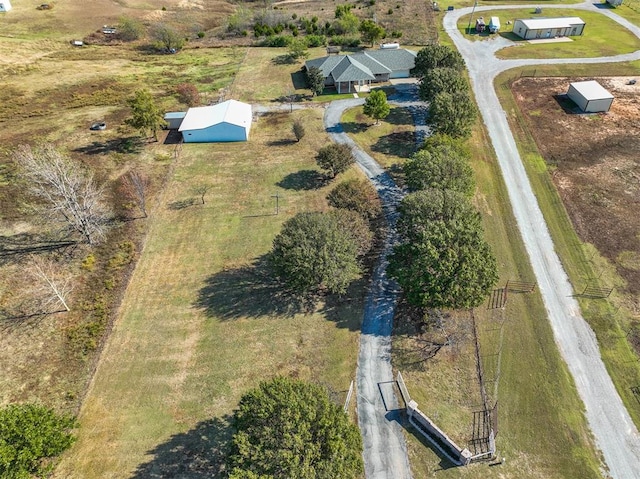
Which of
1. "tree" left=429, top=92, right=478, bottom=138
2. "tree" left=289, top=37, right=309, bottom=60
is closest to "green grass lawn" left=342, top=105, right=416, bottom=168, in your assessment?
"tree" left=429, top=92, right=478, bottom=138

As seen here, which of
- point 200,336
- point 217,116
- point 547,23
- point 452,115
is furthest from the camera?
point 547,23

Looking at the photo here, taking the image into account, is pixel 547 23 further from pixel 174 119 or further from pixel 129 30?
pixel 129 30

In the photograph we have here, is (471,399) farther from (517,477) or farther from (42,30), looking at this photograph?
(42,30)

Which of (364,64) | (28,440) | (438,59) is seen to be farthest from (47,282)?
(438,59)

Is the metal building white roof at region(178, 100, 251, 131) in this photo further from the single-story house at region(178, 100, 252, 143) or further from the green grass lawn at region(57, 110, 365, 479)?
the green grass lawn at region(57, 110, 365, 479)

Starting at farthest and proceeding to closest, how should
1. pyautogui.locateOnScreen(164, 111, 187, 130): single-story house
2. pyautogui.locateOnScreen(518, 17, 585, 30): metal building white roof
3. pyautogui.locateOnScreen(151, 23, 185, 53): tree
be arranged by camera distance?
pyautogui.locateOnScreen(151, 23, 185, 53): tree
pyautogui.locateOnScreen(518, 17, 585, 30): metal building white roof
pyautogui.locateOnScreen(164, 111, 187, 130): single-story house

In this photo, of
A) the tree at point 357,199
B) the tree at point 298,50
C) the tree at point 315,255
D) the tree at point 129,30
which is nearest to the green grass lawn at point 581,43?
the tree at point 298,50

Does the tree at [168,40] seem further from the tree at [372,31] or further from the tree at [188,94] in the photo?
the tree at [372,31]
